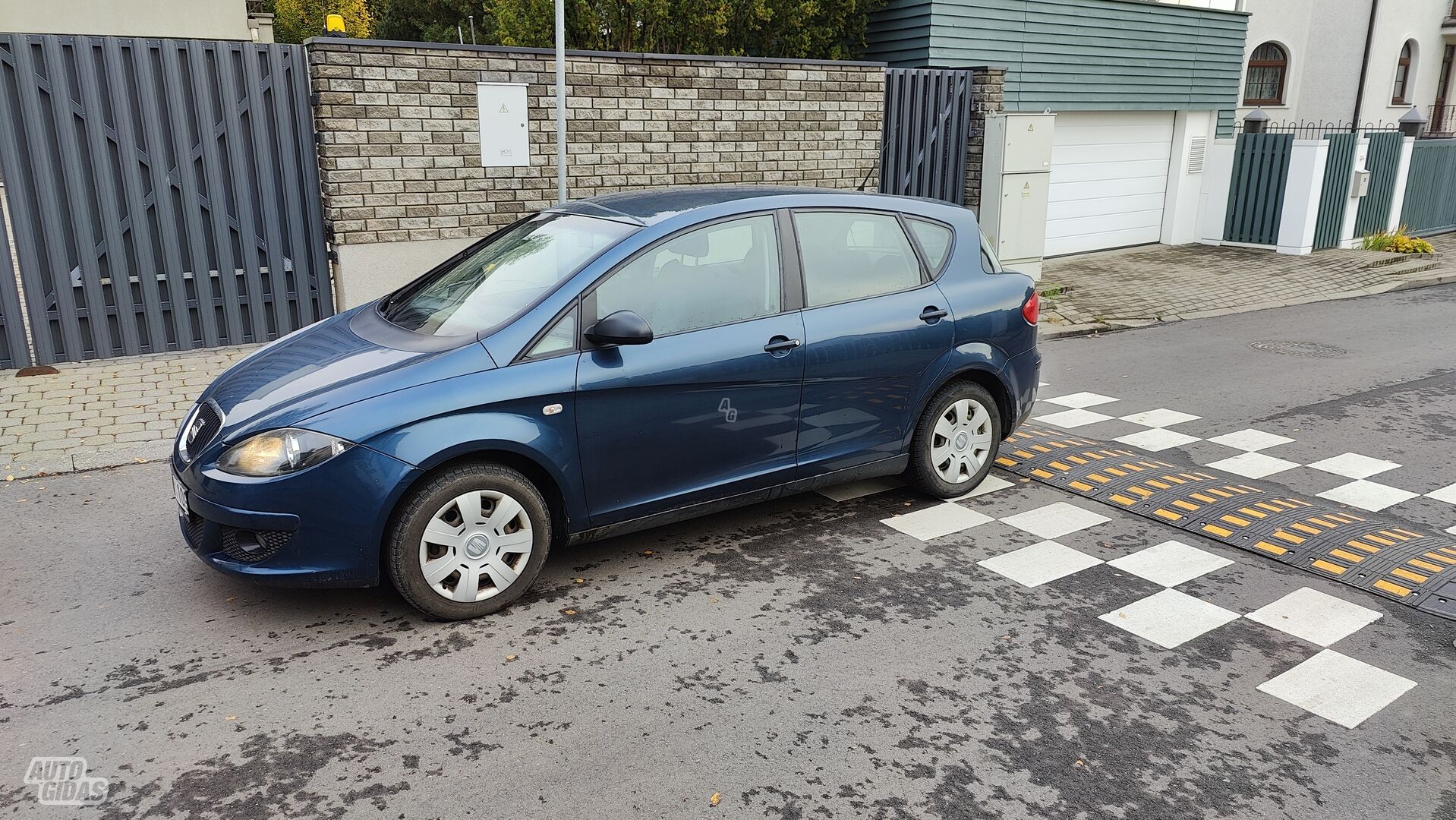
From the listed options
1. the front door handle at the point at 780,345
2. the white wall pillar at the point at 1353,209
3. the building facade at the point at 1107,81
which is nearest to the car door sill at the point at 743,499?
the front door handle at the point at 780,345

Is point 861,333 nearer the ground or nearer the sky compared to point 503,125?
nearer the ground

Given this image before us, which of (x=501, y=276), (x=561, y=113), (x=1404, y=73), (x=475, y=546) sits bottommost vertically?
(x=475, y=546)

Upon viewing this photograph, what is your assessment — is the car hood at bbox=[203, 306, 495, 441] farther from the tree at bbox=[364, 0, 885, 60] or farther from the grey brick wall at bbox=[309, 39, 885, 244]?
the tree at bbox=[364, 0, 885, 60]

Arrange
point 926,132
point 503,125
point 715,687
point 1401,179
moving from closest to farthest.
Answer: point 715,687 → point 503,125 → point 926,132 → point 1401,179

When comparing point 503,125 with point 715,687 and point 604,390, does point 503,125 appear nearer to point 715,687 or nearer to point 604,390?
point 604,390

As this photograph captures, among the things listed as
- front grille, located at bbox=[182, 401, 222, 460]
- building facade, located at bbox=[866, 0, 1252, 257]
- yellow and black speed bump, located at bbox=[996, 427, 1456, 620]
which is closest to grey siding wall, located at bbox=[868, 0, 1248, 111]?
building facade, located at bbox=[866, 0, 1252, 257]

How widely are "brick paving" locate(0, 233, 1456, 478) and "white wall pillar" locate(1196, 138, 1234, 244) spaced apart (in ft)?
2.10

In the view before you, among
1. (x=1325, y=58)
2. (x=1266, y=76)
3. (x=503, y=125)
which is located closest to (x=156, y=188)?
(x=503, y=125)

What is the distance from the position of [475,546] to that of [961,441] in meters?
2.80

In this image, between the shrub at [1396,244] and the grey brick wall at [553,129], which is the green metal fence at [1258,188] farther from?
the grey brick wall at [553,129]

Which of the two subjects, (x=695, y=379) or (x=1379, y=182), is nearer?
(x=695, y=379)

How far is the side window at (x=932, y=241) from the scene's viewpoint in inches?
219

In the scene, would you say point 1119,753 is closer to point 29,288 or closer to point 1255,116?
point 29,288

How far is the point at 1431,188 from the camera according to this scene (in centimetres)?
1855
